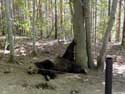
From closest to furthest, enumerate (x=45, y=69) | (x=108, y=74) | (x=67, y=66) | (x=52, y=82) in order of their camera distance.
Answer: (x=108, y=74)
(x=52, y=82)
(x=45, y=69)
(x=67, y=66)

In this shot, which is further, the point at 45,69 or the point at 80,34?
the point at 80,34

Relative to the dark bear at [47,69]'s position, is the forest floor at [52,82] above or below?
below

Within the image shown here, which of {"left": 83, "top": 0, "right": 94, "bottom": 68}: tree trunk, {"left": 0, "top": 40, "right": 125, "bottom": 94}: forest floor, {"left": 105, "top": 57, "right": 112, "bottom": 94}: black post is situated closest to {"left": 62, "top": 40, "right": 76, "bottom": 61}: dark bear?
{"left": 83, "top": 0, "right": 94, "bottom": 68}: tree trunk

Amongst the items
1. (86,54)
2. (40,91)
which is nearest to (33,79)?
(40,91)

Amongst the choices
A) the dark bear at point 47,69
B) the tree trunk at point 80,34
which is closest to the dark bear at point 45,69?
the dark bear at point 47,69

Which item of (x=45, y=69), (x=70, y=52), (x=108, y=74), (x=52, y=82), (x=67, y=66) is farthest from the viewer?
(x=70, y=52)

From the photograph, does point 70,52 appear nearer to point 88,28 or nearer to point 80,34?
point 80,34

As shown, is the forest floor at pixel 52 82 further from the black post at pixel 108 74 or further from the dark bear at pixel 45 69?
the black post at pixel 108 74

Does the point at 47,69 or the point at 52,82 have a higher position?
the point at 47,69

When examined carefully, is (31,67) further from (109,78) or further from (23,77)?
(109,78)

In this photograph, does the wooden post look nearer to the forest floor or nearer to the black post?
the black post

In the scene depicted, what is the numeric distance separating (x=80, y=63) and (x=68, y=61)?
387mm

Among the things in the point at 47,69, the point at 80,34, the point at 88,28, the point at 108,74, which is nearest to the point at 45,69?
the point at 47,69

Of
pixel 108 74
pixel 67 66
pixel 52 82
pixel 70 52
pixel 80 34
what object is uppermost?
pixel 108 74
